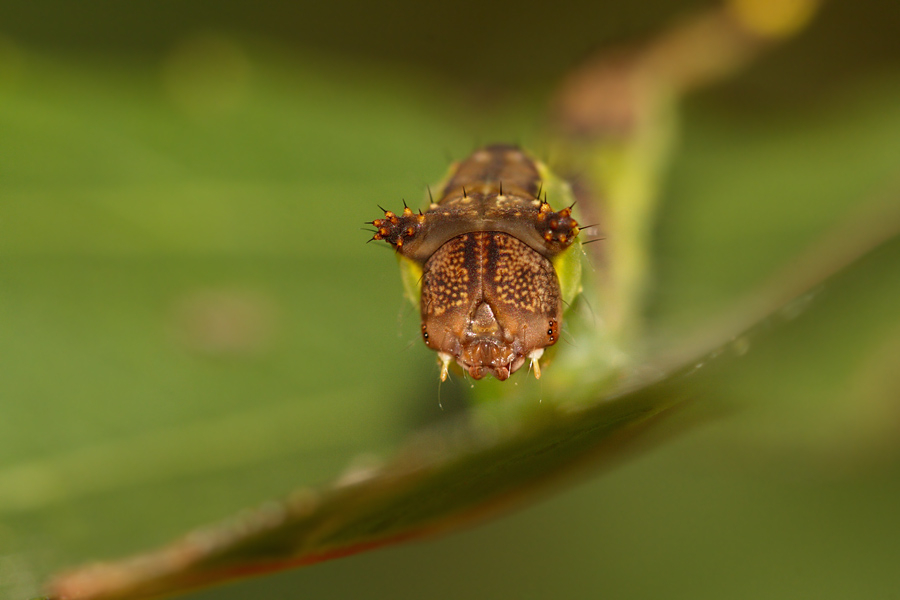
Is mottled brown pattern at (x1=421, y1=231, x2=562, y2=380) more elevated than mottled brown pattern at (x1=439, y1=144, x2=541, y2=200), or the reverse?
mottled brown pattern at (x1=439, y1=144, x2=541, y2=200)

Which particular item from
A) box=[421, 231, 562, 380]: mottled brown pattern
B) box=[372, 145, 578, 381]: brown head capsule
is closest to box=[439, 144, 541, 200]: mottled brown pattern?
box=[372, 145, 578, 381]: brown head capsule

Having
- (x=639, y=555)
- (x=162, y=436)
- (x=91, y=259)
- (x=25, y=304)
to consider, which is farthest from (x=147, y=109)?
(x=639, y=555)

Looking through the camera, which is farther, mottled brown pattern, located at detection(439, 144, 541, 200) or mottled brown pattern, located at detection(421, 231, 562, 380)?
mottled brown pattern, located at detection(439, 144, 541, 200)

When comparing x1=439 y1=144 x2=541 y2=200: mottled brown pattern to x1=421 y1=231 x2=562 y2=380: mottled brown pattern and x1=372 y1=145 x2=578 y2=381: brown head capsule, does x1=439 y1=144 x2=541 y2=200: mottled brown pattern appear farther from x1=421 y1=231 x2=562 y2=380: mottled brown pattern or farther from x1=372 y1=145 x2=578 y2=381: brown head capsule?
x1=421 y1=231 x2=562 y2=380: mottled brown pattern

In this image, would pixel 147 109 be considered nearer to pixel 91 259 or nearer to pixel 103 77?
pixel 103 77

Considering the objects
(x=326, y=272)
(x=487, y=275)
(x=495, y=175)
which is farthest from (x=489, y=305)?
(x=326, y=272)
